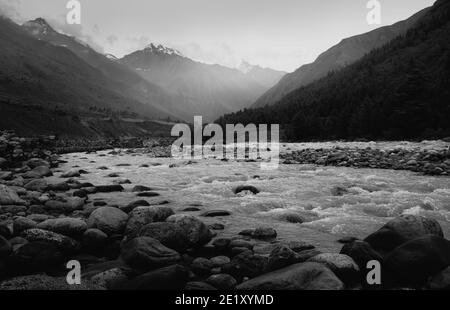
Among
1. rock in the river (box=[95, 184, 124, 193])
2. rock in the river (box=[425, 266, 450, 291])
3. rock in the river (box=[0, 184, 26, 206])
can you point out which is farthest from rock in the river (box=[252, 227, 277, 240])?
rock in the river (box=[95, 184, 124, 193])

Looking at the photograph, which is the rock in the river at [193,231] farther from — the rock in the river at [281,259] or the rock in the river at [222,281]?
the rock in the river at [281,259]

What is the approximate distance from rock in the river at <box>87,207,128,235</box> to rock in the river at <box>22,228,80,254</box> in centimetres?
121

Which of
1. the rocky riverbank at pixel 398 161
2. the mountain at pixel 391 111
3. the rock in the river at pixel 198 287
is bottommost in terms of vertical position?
the rock in the river at pixel 198 287

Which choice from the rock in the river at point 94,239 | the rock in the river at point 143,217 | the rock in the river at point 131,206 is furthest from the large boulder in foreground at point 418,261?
the rock in the river at point 131,206

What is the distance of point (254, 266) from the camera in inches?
303

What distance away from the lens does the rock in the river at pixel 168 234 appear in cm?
909

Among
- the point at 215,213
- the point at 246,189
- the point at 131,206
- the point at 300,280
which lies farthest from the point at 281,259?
the point at 246,189

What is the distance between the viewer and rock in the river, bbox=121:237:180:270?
8.02m

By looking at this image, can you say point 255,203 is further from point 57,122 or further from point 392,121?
point 57,122

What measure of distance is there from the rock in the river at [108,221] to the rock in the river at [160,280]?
3.42 metres

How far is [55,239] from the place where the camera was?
907cm

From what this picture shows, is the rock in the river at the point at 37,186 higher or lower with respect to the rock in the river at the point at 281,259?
higher

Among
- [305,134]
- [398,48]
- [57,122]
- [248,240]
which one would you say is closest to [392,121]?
A: [305,134]
